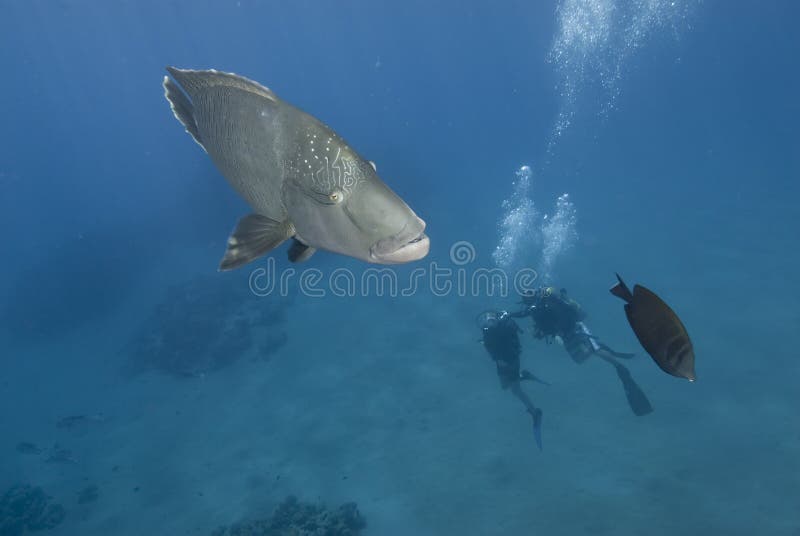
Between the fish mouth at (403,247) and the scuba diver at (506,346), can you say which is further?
the scuba diver at (506,346)

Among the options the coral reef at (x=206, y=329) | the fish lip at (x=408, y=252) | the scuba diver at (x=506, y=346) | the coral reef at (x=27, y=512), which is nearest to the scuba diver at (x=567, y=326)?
the scuba diver at (x=506, y=346)

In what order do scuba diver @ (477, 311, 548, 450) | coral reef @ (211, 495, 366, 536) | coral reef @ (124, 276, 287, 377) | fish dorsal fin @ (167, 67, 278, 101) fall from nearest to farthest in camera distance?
fish dorsal fin @ (167, 67, 278, 101) < coral reef @ (211, 495, 366, 536) < scuba diver @ (477, 311, 548, 450) < coral reef @ (124, 276, 287, 377)

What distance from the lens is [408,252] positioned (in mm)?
1508

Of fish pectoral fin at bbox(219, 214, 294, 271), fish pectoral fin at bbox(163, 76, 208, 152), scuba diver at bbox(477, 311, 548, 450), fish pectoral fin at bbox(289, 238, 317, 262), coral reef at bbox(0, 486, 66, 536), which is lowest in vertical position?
fish pectoral fin at bbox(219, 214, 294, 271)

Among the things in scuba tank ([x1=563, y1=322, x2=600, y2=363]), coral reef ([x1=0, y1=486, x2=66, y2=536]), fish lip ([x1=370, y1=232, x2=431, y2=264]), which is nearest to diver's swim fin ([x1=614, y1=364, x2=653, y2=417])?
scuba tank ([x1=563, y1=322, x2=600, y2=363])

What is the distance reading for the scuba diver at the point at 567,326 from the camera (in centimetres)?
984

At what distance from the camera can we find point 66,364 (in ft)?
71.2

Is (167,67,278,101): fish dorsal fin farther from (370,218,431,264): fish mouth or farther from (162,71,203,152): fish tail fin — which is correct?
(370,218,431,264): fish mouth

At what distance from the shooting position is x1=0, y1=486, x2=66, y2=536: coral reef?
12500mm

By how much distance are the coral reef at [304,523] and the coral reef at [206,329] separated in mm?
7811

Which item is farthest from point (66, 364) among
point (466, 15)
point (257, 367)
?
point (466, 15)

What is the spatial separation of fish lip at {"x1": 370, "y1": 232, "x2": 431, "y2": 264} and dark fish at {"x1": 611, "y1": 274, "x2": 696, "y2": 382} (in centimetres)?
126

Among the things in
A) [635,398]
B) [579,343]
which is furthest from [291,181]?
[635,398]

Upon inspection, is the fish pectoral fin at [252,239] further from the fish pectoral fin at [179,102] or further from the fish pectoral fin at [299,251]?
the fish pectoral fin at [179,102]
